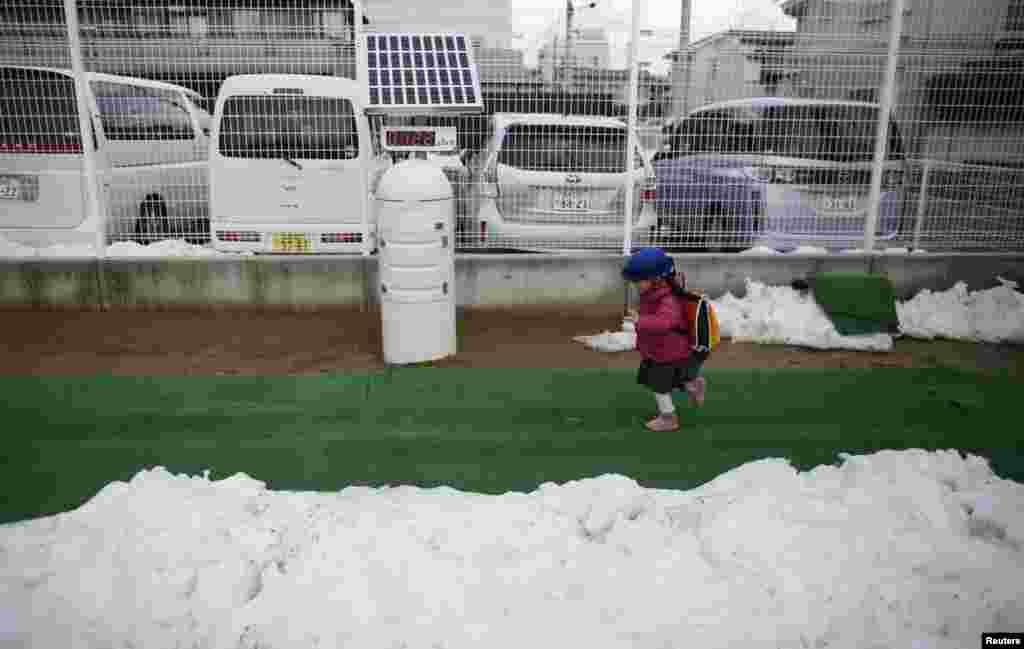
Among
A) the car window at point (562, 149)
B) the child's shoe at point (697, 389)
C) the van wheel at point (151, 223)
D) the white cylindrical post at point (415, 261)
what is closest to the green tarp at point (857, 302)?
the car window at point (562, 149)

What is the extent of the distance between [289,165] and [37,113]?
212cm

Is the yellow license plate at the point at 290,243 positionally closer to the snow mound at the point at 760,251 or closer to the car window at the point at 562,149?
the car window at the point at 562,149

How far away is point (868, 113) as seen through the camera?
663cm

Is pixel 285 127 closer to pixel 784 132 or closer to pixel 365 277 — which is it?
pixel 365 277

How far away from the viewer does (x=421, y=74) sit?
5586 millimetres

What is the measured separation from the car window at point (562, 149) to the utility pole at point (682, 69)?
0.55 m

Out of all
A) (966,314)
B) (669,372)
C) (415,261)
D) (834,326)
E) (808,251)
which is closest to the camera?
(669,372)

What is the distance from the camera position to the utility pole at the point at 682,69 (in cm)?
624

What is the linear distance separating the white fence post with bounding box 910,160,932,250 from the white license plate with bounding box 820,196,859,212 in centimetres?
63

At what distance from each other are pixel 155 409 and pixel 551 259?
3.45 metres

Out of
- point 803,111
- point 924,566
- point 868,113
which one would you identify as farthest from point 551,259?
point 924,566

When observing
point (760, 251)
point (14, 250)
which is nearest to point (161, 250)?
point (14, 250)

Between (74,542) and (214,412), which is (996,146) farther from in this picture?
(74,542)

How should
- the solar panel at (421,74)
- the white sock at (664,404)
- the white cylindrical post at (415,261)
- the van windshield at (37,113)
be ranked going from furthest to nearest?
the van windshield at (37,113) → the solar panel at (421,74) → the white cylindrical post at (415,261) → the white sock at (664,404)
